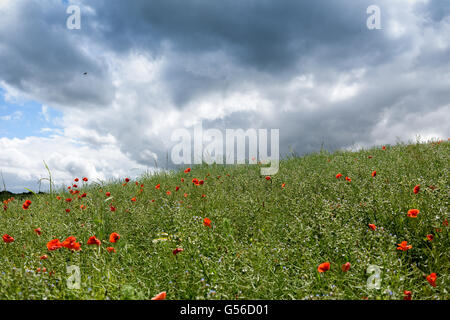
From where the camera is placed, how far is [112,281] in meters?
2.31

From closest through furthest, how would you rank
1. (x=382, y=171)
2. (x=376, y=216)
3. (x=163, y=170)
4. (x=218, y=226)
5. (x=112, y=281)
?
(x=112, y=281) → (x=376, y=216) → (x=218, y=226) → (x=382, y=171) → (x=163, y=170)

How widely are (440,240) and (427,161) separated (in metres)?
3.25

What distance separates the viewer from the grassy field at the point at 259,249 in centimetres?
216

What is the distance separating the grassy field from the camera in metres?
2.16

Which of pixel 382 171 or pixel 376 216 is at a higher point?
pixel 382 171

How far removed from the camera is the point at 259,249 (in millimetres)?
2584

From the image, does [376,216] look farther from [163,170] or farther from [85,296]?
[163,170]

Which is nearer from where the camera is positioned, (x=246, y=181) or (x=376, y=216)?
(x=376, y=216)

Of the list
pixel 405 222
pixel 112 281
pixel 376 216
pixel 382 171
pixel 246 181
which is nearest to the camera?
pixel 112 281

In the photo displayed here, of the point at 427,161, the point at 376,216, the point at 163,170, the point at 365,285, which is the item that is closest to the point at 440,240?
the point at 376,216

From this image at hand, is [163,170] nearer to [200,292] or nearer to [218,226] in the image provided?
[218,226]
